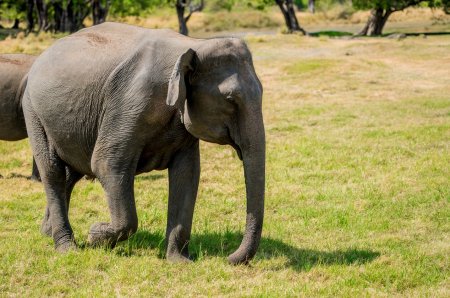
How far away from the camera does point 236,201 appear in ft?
28.9

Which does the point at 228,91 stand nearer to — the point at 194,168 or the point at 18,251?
the point at 194,168

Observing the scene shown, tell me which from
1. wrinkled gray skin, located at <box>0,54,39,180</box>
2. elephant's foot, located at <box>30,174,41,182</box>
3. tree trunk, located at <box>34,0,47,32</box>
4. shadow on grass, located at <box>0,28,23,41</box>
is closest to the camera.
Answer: wrinkled gray skin, located at <box>0,54,39,180</box>

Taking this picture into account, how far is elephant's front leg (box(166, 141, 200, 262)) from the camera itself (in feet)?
20.6

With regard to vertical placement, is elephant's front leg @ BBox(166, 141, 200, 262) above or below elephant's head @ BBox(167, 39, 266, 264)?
below

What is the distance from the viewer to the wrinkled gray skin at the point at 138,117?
5574mm

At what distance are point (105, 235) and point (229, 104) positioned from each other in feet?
5.39

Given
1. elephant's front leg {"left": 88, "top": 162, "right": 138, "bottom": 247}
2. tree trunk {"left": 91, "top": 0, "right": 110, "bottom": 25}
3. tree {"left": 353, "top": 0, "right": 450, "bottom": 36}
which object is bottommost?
tree trunk {"left": 91, "top": 0, "right": 110, "bottom": 25}

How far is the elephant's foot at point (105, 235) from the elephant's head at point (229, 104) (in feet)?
3.63

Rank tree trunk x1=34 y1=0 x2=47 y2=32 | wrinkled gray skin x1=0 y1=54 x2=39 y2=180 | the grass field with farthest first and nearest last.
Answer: tree trunk x1=34 y1=0 x2=47 y2=32 → wrinkled gray skin x1=0 y1=54 x2=39 y2=180 → the grass field

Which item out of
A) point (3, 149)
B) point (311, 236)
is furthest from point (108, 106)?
point (3, 149)

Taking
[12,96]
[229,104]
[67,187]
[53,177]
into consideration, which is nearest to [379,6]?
[12,96]

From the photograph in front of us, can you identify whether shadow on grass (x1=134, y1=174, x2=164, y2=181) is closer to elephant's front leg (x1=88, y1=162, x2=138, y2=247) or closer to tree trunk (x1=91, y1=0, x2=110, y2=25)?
elephant's front leg (x1=88, y1=162, x2=138, y2=247)

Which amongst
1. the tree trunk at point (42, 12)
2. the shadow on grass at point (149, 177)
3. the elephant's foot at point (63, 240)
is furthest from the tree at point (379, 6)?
the elephant's foot at point (63, 240)

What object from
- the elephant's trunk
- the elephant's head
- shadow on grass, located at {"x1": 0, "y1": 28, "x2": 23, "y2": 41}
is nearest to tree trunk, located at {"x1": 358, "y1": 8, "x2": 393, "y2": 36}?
shadow on grass, located at {"x1": 0, "y1": 28, "x2": 23, "y2": 41}
